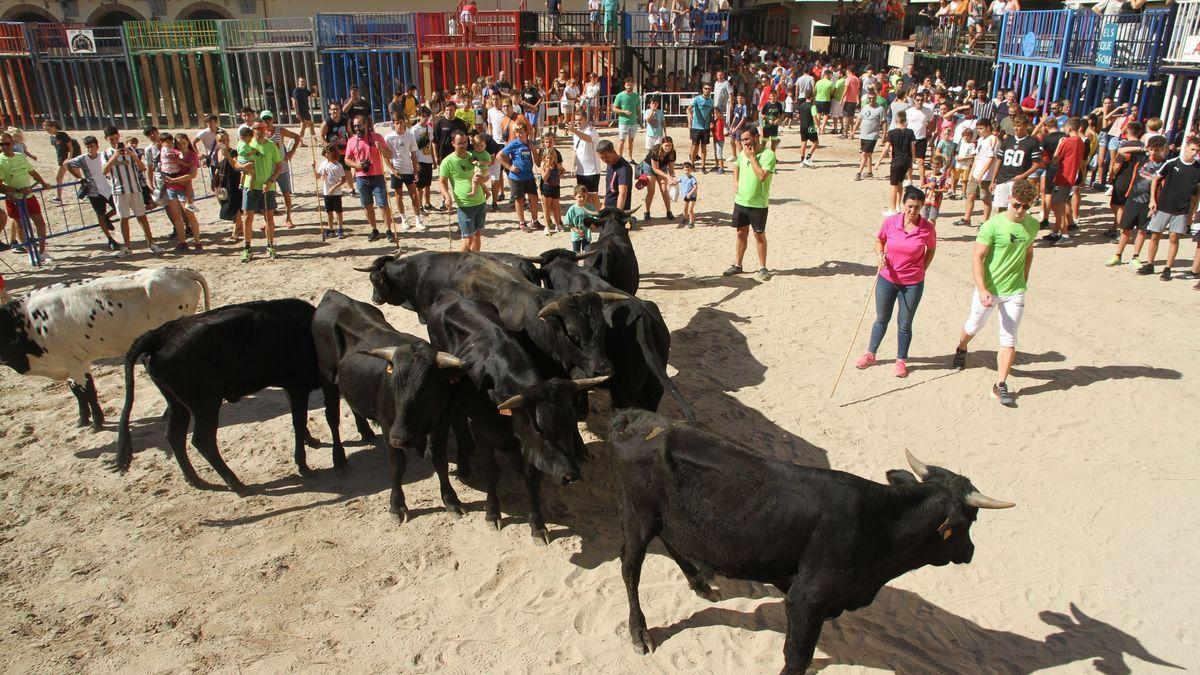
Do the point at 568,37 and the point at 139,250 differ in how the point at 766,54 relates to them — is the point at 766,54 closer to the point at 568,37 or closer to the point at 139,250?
the point at 568,37

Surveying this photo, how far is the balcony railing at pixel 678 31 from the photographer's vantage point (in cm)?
2556

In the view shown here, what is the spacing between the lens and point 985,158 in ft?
41.2

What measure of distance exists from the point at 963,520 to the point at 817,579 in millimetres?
832

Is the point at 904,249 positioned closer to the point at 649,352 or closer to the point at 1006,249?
the point at 1006,249

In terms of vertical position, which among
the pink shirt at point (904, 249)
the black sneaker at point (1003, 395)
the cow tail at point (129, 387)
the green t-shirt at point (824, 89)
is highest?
the green t-shirt at point (824, 89)

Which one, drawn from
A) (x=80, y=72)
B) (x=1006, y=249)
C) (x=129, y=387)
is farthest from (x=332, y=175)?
(x=80, y=72)

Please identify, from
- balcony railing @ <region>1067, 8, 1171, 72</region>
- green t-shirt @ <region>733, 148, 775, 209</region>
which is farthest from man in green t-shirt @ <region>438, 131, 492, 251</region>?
balcony railing @ <region>1067, 8, 1171, 72</region>

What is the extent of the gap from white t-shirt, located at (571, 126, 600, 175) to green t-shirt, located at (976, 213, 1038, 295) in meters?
6.24

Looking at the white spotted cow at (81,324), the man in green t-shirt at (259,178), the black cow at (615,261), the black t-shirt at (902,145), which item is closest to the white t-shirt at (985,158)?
the black t-shirt at (902,145)

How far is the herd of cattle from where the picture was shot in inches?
163

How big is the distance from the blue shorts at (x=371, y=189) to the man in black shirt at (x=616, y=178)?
11.1 feet

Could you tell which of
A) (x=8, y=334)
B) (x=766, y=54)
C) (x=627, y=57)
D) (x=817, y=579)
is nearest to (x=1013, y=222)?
(x=817, y=579)

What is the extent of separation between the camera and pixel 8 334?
22.8 ft

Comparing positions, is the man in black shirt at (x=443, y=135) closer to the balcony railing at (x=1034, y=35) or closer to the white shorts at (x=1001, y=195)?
the white shorts at (x=1001, y=195)
